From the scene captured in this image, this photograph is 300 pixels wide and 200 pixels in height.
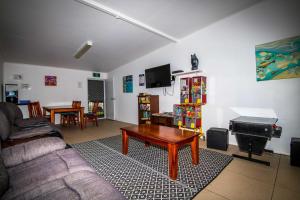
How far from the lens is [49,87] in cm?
596

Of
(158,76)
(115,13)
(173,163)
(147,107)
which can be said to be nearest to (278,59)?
(173,163)

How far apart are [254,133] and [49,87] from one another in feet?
22.4

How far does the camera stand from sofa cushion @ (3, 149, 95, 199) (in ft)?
3.32

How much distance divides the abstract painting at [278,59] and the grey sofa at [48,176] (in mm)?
3295

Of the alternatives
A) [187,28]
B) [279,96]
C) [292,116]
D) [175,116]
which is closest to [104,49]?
[187,28]

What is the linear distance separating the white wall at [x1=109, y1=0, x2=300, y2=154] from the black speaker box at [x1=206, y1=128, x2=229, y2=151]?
0.53m

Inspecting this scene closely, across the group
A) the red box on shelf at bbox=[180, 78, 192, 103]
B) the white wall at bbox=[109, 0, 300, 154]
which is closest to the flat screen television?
the white wall at bbox=[109, 0, 300, 154]

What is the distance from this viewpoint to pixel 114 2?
2648 millimetres

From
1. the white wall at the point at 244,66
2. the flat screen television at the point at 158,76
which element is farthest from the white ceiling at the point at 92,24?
the flat screen television at the point at 158,76

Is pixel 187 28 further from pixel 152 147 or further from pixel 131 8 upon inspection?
pixel 152 147

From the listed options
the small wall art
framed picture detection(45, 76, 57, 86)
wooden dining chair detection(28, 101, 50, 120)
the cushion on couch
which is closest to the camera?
the cushion on couch

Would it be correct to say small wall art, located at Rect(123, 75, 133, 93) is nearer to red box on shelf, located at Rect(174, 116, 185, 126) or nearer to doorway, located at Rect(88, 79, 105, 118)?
doorway, located at Rect(88, 79, 105, 118)

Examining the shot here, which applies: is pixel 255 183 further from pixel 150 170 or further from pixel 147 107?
pixel 147 107

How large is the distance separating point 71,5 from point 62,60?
3.18 meters
